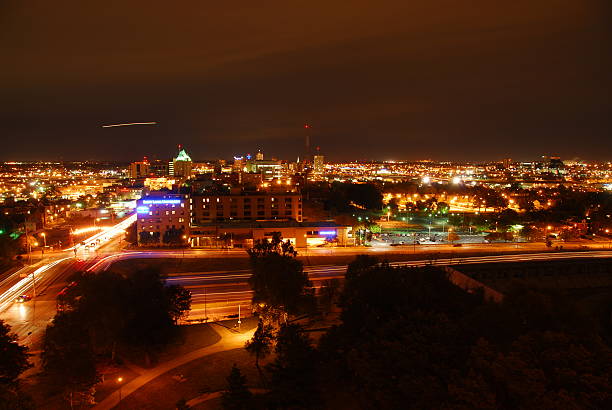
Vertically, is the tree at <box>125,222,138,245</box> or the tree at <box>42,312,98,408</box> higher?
the tree at <box>125,222,138,245</box>

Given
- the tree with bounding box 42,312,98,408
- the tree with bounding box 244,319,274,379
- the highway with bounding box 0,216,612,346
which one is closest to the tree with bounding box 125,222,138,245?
the highway with bounding box 0,216,612,346

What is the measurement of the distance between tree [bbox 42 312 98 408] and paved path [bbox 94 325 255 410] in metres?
0.81

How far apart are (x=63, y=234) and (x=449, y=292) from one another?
28394mm

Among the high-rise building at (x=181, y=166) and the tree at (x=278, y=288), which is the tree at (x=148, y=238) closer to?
the tree at (x=278, y=288)

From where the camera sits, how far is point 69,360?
9.55 metres

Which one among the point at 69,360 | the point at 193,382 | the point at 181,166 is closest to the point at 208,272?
the point at 193,382

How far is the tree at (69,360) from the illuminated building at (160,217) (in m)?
17.7

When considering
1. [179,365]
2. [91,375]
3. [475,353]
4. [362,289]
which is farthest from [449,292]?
[91,375]

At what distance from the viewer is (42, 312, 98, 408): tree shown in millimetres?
9477

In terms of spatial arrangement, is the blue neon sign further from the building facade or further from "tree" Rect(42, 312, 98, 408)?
the building facade

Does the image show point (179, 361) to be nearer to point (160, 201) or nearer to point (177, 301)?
point (177, 301)

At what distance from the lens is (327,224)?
2898 cm

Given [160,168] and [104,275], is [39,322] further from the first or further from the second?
[160,168]

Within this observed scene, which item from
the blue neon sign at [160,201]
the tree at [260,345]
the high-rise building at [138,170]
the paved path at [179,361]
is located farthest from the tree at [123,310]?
the high-rise building at [138,170]
